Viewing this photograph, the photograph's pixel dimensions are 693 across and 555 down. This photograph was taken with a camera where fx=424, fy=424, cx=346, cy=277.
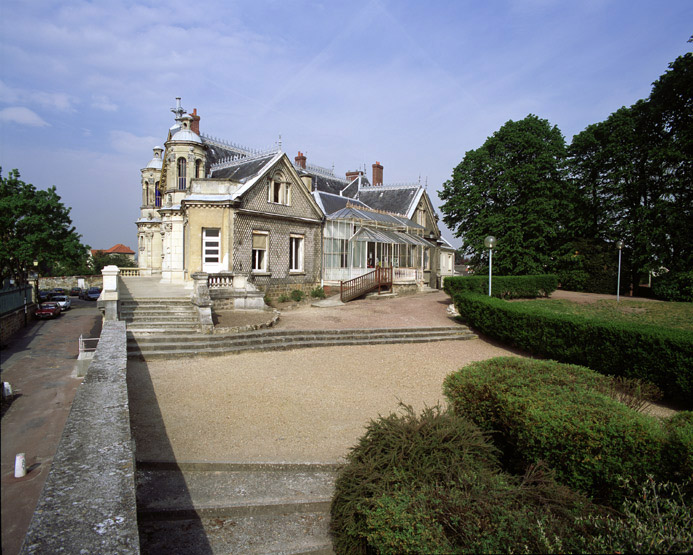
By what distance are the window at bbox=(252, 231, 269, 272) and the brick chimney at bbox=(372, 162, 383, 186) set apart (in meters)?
17.6

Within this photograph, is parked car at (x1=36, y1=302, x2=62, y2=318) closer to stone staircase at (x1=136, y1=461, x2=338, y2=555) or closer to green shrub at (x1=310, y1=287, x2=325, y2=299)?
green shrub at (x1=310, y1=287, x2=325, y2=299)

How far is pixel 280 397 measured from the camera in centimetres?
821

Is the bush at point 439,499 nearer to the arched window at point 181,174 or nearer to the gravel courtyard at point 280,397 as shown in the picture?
the gravel courtyard at point 280,397

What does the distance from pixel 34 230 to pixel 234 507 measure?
2691 cm

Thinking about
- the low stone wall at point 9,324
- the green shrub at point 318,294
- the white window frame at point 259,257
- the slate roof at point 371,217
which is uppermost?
the slate roof at point 371,217

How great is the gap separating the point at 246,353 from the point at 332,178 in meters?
22.9

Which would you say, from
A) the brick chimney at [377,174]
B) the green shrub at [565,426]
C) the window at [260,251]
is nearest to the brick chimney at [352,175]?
the brick chimney at [377,174]

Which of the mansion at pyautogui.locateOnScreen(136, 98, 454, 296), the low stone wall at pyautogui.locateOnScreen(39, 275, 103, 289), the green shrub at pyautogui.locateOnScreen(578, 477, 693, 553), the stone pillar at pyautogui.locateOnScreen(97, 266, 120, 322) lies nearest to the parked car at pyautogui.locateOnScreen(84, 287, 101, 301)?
the low stone wall at pyautogui.locateOnScreen(39, 275, 103, 289)

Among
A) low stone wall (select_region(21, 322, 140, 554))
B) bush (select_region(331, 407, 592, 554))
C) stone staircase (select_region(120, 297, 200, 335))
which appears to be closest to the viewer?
low stone wall (select_region(21, 322, 140, 554))

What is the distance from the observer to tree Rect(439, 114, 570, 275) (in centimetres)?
2336

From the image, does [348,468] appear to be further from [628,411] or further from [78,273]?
[78,273]

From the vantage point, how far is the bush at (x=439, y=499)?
121 inches

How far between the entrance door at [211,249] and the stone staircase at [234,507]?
1455 centimetres

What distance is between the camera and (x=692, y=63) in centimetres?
1956
